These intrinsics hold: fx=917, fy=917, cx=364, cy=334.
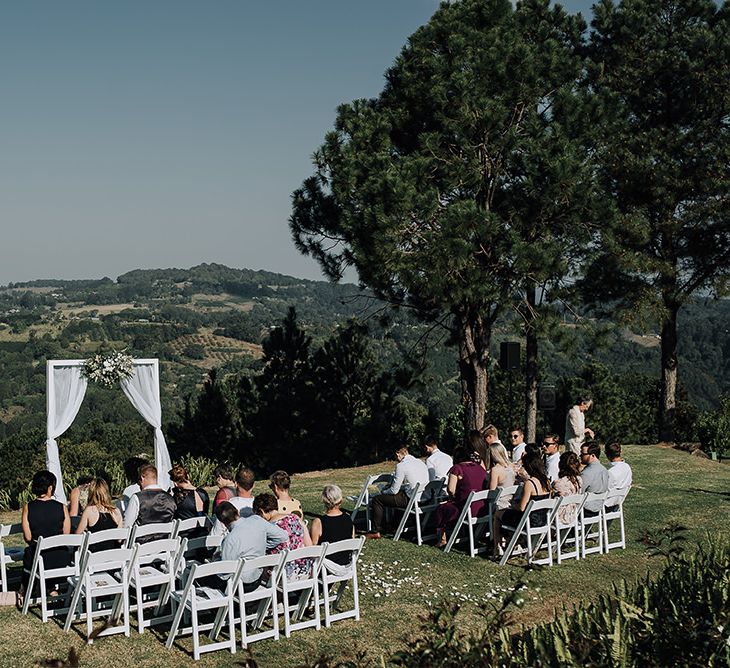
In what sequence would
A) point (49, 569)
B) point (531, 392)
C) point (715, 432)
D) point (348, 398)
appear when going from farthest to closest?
point (348, 398)
point (715, 432)
point (531, 392)
point (49, 569)

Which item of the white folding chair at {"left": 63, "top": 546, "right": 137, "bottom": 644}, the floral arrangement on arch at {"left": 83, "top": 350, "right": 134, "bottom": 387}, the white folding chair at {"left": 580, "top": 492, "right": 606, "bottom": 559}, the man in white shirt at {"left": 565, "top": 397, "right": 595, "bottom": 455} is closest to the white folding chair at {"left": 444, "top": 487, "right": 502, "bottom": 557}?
the white folding chair at {"left": 580, "top": 492, "right": 606, "bottom": 559}

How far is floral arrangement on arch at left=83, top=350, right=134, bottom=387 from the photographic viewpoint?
13312mm

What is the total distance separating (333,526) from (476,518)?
210cm

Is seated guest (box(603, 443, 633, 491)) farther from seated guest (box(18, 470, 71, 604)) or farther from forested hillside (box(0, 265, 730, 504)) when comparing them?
forested hillside (box(0, 265, 730, 504))

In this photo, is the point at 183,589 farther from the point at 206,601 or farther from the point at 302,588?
the point at 302,588

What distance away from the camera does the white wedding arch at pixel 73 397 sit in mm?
12773

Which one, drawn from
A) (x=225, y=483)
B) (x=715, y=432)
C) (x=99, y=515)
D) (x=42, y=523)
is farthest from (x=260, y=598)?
(x=715, y=432)

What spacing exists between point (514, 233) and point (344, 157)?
142 inches

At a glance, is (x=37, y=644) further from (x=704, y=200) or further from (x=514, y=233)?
(x=704, y=200)

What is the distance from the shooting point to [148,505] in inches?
314

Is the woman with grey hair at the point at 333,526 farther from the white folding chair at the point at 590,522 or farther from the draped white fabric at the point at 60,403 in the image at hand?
the draped white fabric at the point at 60,403

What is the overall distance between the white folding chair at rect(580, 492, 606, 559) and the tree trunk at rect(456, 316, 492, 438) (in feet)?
28.7

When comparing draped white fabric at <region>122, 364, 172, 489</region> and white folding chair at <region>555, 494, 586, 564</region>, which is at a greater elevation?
draped white fabric at <region>122, 364, 172, 489</region>

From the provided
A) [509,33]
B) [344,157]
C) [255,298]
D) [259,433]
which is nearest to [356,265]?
[344,157]
